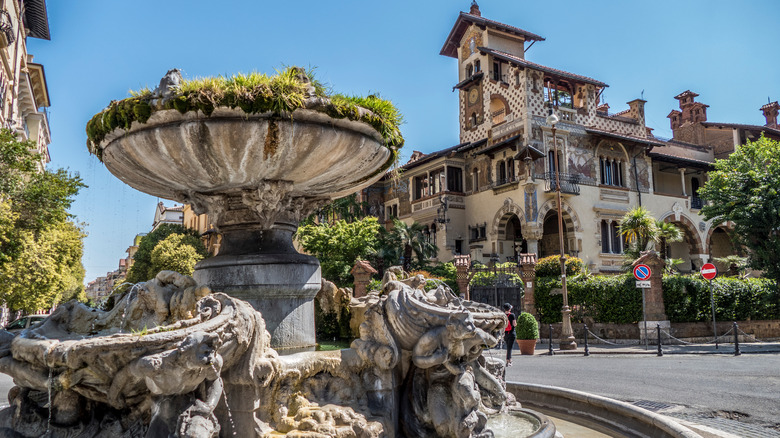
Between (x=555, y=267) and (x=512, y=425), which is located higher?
(x=555, y=267)

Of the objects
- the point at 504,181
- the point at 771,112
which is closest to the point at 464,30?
the point at 504,181

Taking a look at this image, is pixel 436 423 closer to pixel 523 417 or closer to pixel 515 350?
pixel 523 417

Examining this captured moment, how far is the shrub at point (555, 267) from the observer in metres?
25.5

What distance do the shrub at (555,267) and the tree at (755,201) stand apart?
5798 mm

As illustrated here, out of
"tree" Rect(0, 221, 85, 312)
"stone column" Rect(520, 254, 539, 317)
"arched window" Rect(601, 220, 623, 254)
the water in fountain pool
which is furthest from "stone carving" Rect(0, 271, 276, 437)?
"arched window" Rect(601, 220, 623, 254)

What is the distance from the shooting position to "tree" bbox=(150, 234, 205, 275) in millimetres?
38094

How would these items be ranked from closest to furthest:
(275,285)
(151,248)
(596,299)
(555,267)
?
(275,285) < (596,299) < (555,267) < (151,248)

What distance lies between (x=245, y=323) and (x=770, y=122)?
51.6 metres

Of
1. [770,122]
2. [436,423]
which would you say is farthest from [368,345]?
[770,122]

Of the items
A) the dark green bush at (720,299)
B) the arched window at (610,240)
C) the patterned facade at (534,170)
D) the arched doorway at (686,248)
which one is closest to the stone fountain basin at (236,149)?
Result: the dark green bush at (720,299)

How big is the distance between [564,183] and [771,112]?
25.0 meters

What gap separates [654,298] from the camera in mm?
21125

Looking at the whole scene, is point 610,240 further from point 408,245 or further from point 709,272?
point 709,272

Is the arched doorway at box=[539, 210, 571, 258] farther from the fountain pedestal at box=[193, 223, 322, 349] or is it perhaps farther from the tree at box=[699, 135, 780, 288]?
the fountain pedestal at box=[193, 223, 322, 349]
